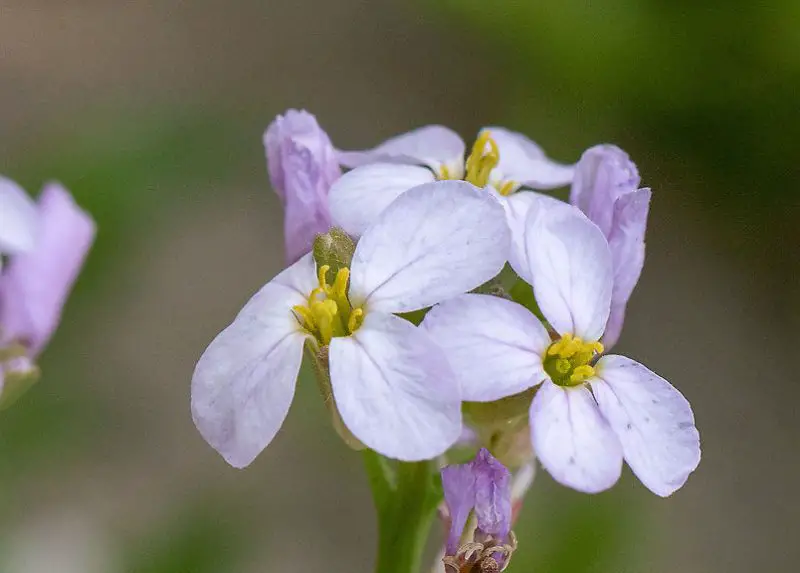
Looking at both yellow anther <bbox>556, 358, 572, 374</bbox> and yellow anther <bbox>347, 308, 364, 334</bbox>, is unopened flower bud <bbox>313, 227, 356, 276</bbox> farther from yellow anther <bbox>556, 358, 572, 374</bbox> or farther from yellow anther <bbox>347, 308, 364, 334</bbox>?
yellow anther <bbox>556, 358, 572, 374</bbox>

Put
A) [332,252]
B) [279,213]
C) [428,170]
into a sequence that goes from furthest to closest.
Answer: [279,213] → [428,170] → [332,252]

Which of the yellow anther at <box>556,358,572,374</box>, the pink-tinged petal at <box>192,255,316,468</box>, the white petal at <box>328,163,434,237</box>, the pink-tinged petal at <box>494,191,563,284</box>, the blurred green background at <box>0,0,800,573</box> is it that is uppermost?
the white petal at <box>328,163,434,237</box>

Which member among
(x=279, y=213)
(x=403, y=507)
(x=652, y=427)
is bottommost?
(x=279, y=213)

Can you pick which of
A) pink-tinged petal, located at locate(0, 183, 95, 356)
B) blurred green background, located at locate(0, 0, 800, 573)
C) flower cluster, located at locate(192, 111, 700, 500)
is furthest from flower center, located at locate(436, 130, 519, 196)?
blurred green background, located at locate(0, 0, 800, 573)

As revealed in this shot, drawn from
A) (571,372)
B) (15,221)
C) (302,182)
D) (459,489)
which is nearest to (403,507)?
(459,489)

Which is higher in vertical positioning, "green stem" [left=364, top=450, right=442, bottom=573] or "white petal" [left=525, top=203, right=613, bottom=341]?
"white petal" [left=525, top=203, right=613, bottom=341]

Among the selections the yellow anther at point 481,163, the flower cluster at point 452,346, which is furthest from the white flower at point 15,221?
the yellow anther at point 481,163

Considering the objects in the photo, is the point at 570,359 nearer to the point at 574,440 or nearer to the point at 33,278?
the point at 574,440

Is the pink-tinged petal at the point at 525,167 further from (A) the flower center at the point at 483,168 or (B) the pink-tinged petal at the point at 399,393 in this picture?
(B) the pink-tinged petal at the point at 399,393
